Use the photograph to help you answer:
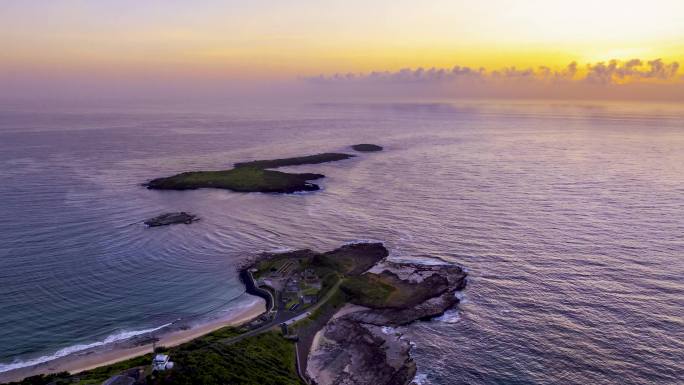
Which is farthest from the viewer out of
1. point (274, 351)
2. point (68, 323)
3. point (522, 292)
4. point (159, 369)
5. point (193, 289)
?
point (193, 289)

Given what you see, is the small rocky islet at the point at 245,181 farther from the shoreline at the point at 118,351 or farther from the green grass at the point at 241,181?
the shoreline at the point at 118,351

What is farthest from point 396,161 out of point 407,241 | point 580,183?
point 407,241

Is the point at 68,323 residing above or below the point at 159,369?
below

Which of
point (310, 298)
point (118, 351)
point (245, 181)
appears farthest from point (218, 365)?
point (245, 181)

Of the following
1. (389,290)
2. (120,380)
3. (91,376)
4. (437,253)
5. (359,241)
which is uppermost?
(120,380)

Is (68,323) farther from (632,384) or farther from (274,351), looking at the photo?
(632,384)

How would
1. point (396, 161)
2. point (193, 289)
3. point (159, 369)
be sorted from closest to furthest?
point (159, 369)
point (193, 289)
point (396, 161)

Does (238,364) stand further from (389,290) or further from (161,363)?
(389,290)
